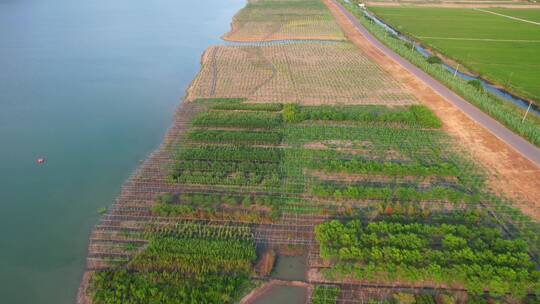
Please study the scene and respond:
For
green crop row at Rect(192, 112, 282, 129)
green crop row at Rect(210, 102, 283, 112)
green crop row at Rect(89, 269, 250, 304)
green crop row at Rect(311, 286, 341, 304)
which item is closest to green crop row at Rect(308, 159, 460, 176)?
green crop row at Rect(192, 112, 282, 129)

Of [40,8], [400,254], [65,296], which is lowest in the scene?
[65,296]

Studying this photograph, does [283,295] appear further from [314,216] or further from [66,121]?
[66,121]

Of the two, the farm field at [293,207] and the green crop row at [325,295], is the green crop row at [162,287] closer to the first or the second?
the farm field at [293,207]

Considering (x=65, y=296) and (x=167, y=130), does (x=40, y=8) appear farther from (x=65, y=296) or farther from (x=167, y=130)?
(x=65, y=296)

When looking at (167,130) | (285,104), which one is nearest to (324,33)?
(285,104)

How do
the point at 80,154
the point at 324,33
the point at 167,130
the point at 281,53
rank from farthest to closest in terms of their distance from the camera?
the point at 324,33 → the point at 281,53 → the point at 167,130 → the point at 80,154

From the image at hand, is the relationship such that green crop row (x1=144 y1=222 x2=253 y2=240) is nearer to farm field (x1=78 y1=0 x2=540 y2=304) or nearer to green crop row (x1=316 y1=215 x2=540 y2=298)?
farm field (x1=78 y1=0 x2=540 y2=304)

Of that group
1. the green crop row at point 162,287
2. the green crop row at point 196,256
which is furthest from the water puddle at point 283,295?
the green crop row at point 196,256
